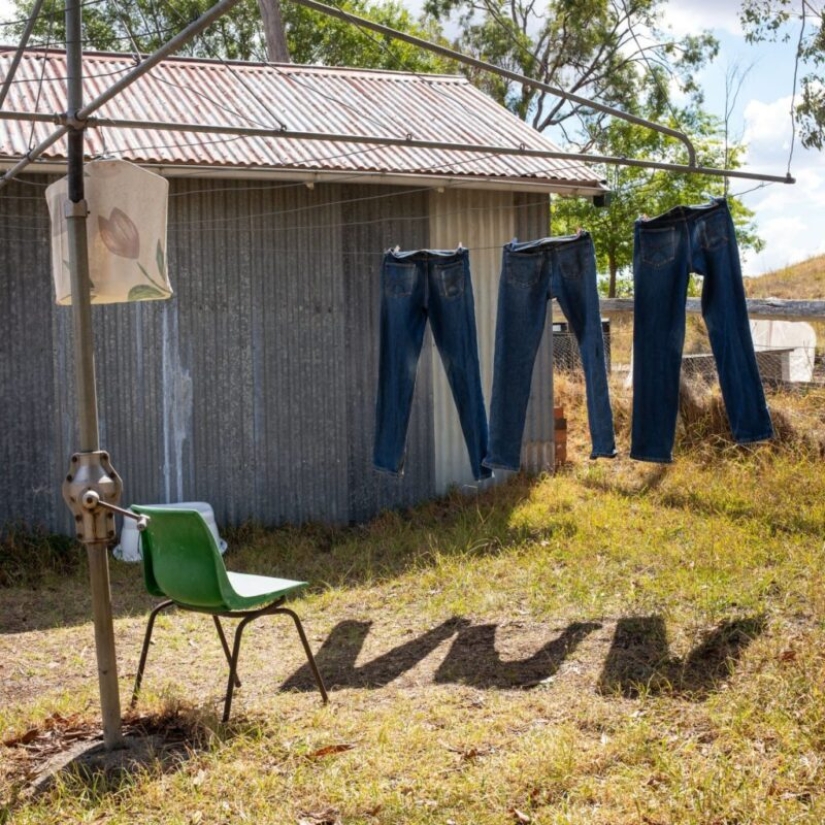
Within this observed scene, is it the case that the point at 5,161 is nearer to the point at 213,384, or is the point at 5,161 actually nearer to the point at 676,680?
the point at 213,384

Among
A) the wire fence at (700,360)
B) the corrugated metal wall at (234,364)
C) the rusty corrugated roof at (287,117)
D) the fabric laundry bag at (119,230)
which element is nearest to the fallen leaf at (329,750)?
the fabric laundry bag at (119,230)

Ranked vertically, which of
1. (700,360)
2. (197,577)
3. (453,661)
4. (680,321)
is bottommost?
(453,661)

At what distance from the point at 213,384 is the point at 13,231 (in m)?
2.25

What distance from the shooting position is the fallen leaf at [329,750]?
4.88 metres

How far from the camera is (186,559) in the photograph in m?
5.40

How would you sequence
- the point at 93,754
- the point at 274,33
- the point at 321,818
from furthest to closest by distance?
the point at 274,33
the point at 93,754
the point at 321,818

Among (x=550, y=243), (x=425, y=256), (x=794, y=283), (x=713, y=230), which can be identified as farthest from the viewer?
(x=794, y=283)

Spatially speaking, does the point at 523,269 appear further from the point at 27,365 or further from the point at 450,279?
the point at 27,365

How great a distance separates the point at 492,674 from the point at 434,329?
11.6 ft

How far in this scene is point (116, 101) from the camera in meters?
→ 10.8

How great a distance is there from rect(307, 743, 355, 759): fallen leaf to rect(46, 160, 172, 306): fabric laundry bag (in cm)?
229

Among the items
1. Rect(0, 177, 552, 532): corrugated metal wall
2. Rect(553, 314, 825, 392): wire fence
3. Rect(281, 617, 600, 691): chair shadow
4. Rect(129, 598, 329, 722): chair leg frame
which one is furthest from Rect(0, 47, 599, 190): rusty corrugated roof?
Rect(129, 598, 329, 722): chair leg frame

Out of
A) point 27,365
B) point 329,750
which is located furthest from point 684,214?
point 27,365

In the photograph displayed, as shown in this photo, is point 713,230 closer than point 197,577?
No
